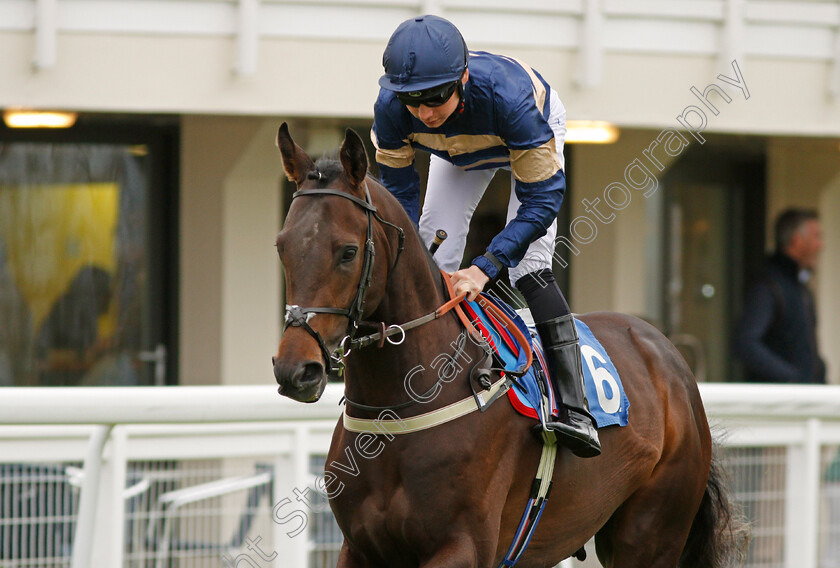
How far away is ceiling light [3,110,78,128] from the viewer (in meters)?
6.44

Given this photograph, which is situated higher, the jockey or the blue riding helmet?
the blue riding helmet

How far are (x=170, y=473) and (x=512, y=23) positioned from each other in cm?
382

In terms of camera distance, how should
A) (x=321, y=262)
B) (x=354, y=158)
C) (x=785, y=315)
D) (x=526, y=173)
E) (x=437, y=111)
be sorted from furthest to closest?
1. (x=785, y=315)
2. (x=526, y=173)
3. (x=437, y=111)
4. (x=354, y=158)
5. (x=321, y=262)

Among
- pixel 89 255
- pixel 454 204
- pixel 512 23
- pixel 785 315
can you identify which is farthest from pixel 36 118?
pixel 785 315

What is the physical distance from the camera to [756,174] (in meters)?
9.02

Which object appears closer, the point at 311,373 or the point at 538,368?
the point at 311,373

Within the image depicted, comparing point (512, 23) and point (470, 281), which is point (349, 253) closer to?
point (470, 281)

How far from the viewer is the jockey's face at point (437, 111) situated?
2.96 m

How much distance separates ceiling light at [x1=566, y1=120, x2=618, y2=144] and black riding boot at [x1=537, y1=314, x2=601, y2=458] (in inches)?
147

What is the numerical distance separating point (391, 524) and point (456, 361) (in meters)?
0.49

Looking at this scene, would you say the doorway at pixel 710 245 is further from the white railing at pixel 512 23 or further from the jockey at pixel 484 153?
the jockey at pixel 484 153

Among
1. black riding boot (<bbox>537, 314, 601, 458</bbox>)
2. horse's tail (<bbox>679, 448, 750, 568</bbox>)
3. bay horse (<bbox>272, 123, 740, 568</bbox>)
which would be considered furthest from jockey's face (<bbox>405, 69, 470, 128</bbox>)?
horse's tail (<bbox>679, 448, 750, 568</bbox>)

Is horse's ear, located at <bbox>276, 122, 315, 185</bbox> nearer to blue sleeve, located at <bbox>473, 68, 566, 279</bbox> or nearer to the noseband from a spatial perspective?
the noseband

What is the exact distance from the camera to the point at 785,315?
630 cm
